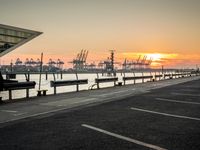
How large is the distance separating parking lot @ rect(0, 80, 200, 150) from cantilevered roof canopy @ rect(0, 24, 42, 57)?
34229 mm

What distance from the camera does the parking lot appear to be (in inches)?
252

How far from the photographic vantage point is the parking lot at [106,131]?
21.0 ft

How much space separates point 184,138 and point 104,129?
2023 mm

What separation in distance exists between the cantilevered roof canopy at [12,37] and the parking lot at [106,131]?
34.2 metres

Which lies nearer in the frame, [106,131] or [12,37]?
[106,131]

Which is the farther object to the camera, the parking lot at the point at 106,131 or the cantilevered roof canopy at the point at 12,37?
the cantilevered roof canopy at the point at 12,37

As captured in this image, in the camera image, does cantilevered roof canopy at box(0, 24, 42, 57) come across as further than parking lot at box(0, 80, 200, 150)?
Yes

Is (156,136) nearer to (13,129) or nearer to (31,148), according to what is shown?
(31,148)

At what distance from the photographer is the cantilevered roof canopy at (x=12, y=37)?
1673 inches

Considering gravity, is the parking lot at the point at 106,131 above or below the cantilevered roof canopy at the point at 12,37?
below

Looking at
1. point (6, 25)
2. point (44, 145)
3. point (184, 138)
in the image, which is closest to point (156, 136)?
point (184, 138)

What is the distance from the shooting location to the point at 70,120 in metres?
9.51

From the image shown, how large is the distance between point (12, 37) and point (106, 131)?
39591mm

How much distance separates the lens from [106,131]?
25.3 ft
